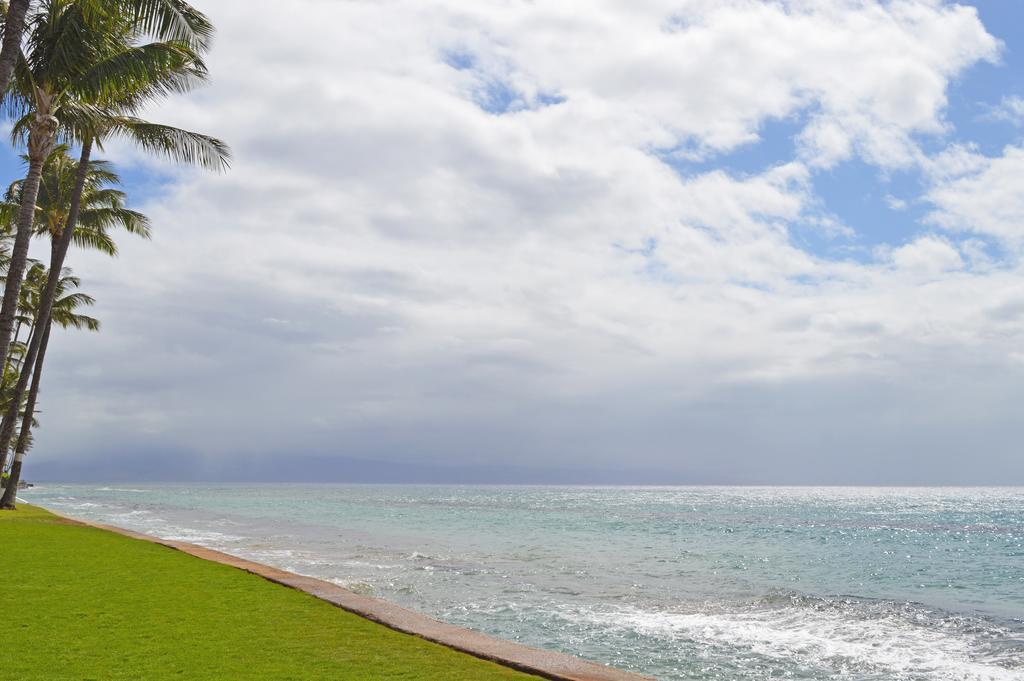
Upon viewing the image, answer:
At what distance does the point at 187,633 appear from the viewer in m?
7.48

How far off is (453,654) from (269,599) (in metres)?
3.37

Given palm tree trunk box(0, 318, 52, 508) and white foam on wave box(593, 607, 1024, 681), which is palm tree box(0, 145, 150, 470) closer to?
palm tree trunk box(0, 318, 52, 508)

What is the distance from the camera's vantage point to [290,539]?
94.3 feet

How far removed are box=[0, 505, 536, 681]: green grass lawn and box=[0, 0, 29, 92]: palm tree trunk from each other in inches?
277

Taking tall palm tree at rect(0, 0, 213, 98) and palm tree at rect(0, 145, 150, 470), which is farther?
palm tree at rect(0, 145, 150, 470)

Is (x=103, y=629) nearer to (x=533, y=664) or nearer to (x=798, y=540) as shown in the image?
(x=533, y=664)

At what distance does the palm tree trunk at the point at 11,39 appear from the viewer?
11.5 m

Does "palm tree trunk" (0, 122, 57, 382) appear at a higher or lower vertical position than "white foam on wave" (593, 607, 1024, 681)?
higher

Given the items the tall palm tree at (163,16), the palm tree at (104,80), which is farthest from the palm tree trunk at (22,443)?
the tall palm tree at (163,16)

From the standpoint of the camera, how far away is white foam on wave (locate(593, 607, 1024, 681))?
9711 mm

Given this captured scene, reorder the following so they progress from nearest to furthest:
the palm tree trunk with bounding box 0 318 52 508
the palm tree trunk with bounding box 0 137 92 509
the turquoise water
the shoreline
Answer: the shoreline → the turquoise water → the palm tree trunk with bounding box 0 137 92 509 → the palm tree trunk with bounding box 0 318 52 508

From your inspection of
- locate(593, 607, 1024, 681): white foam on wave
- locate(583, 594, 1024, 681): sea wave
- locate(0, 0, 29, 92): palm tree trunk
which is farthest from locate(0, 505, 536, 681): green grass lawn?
locate(0, 0, 29, 92): palm tree trunk

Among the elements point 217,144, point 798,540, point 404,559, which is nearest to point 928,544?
point 798,540

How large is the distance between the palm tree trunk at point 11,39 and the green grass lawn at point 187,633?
704cm
